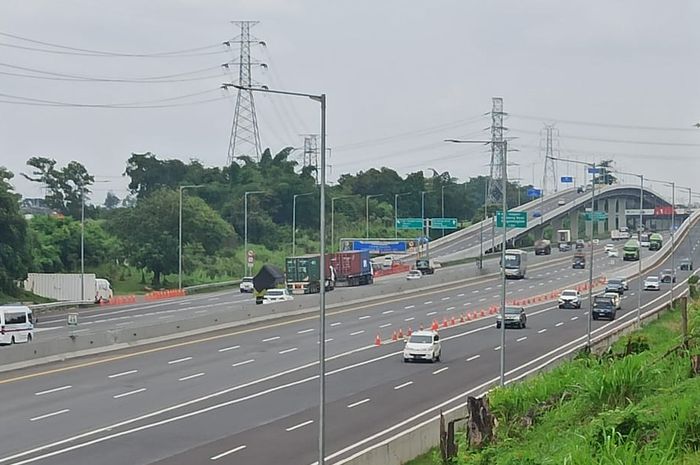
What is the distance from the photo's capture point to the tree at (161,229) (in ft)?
285

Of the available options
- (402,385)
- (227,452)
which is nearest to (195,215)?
(402,385)

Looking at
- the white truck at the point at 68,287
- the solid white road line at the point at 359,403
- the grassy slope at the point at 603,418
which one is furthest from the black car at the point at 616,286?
the grassy slope at the point at 603,418

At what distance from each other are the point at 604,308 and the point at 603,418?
168 ft

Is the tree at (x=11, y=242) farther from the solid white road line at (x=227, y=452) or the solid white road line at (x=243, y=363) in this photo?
the solid white road line at (x=227, y=452)

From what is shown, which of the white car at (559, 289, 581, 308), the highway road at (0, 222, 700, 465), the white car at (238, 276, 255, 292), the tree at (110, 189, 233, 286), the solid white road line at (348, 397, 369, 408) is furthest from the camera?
the tree at (110, 189, 233, 286)

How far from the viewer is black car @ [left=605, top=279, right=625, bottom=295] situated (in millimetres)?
79188

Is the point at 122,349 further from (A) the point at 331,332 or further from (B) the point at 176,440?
(B) the point at 176,440

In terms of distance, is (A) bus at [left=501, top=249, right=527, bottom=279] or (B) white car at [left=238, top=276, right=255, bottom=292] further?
(A) bus at [left=501, top=249, right=527, bottom=279]

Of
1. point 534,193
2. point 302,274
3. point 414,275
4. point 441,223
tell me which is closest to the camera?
point 302,274

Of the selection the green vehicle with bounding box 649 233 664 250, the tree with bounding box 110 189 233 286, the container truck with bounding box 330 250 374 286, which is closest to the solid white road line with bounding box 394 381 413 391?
the container truck with bounding box 330 250 374 286

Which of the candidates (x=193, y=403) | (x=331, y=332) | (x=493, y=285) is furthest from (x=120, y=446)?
(x=493, y=285)

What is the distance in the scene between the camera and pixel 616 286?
265 ft

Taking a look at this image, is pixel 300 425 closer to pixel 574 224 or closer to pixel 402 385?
pixel 402 385

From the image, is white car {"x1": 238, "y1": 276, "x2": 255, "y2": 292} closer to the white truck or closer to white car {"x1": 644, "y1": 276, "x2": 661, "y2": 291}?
the white truck
